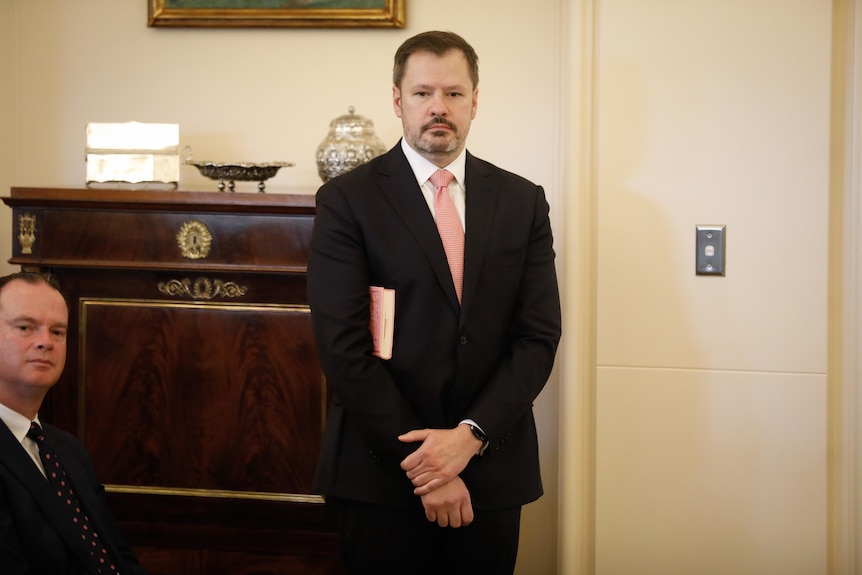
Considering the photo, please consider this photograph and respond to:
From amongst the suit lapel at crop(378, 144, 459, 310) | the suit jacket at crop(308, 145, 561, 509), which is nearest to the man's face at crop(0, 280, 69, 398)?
the suit jacket at crop(308, 145, 561, 509)

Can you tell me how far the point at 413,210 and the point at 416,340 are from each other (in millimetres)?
282

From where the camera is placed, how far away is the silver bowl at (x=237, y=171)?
2840 mm

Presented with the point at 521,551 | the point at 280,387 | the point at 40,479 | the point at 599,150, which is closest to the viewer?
the point at 40,479

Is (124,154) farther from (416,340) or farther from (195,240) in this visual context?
(416,340)

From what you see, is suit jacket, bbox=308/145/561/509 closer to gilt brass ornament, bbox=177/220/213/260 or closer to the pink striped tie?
the pink striped tie

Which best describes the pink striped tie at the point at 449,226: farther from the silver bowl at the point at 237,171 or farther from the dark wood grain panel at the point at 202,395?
the silver bowl at the point at 237,171

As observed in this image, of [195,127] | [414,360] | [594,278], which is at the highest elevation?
[195,127]

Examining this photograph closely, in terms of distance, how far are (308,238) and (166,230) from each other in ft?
1.38

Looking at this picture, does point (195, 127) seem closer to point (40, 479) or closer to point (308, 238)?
point (308, 238)

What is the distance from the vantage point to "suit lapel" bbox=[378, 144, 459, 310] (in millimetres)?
1983

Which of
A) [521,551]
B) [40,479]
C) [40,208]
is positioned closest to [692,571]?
[521,551]

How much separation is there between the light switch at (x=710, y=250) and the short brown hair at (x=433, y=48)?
83 centimetres

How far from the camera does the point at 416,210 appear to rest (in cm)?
202

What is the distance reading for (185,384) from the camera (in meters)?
2.77
